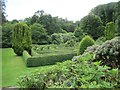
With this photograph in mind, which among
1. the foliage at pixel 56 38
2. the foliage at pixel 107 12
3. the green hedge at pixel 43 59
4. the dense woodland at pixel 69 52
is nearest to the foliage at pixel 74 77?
the dense woodland at pixel 69 52

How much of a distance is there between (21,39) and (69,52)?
8.83ft

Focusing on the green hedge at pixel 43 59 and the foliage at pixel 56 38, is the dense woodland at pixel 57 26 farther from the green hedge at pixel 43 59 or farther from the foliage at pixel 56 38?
the green hedge at pixel 43 59

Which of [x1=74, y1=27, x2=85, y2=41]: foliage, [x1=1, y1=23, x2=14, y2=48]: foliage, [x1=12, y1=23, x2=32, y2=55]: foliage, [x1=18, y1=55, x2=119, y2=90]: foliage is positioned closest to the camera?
[x1=18, y1=55, x2=119, y2=90]: foliage

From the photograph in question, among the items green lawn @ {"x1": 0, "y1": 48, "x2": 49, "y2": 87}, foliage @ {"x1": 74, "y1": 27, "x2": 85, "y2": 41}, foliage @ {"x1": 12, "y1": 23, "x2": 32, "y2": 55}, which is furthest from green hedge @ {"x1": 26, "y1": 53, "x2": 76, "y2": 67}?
foliage @ {"x1": 74, "y1": 27, "x2": 85, "y2": 41}

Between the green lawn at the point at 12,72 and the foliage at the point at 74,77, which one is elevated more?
the foliage at the point at 74,77

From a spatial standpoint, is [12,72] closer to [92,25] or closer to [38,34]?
[38,34]

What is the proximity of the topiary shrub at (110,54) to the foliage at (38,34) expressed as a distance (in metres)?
11.0

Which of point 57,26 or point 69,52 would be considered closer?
point 69,52

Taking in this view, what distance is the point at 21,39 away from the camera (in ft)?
33.3

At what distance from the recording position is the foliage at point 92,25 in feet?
51.3

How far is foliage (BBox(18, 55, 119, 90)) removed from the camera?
61.7 inches

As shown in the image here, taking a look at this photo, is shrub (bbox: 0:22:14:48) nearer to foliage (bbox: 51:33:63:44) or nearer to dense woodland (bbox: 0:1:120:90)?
dense woodland (bbox: 0:1:120:90)

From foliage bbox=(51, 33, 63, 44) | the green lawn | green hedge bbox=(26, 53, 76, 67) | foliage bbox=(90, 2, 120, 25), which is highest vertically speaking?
foliage bbox=(90, 2, 120, 25)

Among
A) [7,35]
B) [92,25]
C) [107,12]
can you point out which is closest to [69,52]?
[7,35]
